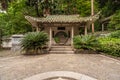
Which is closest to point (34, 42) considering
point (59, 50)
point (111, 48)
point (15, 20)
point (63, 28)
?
point (59, 50)

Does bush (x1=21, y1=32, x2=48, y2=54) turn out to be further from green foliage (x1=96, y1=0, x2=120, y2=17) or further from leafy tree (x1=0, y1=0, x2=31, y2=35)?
green foliage (x1=96, y1=0, x2=120, y2=17)

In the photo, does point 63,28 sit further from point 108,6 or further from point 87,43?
point 108,6

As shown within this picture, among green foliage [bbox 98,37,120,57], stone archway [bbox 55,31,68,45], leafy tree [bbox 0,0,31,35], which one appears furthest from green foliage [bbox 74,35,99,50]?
leafy tree [bbox 0,0,31,35]

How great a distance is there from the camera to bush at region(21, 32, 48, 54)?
47.5 ft

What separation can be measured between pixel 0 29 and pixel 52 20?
674 centimetres

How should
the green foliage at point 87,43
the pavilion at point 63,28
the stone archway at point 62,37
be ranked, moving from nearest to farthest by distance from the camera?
the green foliage at point 87,43 < the pavilion at point 63,28 < the stone archway at point 62,37

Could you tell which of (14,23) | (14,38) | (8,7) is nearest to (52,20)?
(14,38)

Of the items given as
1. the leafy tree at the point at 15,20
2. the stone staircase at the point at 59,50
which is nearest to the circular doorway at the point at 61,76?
the stone staircase at the point at 59,50

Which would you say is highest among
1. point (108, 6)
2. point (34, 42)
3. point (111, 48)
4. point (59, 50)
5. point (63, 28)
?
point (108, 6)

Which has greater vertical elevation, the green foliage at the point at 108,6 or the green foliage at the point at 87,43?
the green foliage at the point at 108,6

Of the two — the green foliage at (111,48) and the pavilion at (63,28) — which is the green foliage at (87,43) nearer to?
the green foliage at (111,48)

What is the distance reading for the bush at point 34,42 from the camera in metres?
14.5

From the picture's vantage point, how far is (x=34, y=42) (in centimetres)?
1454

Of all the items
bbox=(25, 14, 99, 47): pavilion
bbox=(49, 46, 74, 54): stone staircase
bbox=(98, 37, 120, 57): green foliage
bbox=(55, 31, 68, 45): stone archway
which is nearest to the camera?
bbox=(98, 37, 120, 57): green foliage
